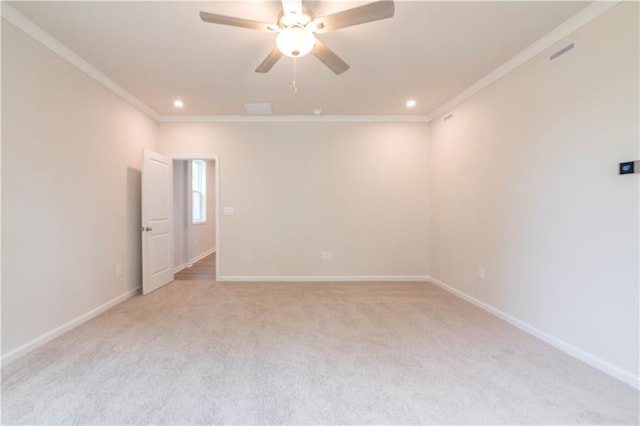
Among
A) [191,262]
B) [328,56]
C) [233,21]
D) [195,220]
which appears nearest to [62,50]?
[233,21]

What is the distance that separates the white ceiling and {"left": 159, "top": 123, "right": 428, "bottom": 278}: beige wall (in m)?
0.78

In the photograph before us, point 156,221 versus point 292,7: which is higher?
point 292,7

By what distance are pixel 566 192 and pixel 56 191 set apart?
4381mm

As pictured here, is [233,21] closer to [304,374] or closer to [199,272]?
[304,374]

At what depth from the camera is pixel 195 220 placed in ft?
22.1

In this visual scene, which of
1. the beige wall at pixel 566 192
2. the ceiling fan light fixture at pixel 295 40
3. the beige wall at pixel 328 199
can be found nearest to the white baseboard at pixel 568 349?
the beige wall at pixel 566 192

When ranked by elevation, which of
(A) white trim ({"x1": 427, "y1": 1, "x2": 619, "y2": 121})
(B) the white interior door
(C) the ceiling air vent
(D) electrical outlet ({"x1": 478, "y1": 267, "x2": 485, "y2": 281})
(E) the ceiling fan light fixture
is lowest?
(D) electrical outlet ({"x1": 478, "y1": 267, "x2": 485, "y2": 281})

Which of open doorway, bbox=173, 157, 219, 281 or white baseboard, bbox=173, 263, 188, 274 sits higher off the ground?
open doorway, bbox=173, 157, 219, 281

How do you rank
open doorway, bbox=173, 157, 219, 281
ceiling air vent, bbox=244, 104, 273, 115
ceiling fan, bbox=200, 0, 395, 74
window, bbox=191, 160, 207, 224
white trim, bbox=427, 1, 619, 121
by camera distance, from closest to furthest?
ceiling fan, bbox=200, 0, 395, 74, white trim, bbox=427, 1, 619, 121, ceiling air vent, bbox=244, 104, 273, 115, open doorway, bbox=173, 157, 219, 281, window, bbox=191, 160, 207, 224

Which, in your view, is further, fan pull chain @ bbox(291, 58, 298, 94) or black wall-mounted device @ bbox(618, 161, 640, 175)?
fan pull chain @ bbox(291, 58, 298, 94)

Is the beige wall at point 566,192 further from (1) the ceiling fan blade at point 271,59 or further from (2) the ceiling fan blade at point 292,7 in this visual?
(1) the ceiling fan blade at point 271,59

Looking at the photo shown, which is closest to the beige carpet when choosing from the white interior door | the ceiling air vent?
the white interior door

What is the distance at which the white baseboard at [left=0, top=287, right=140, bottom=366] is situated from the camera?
2.16m

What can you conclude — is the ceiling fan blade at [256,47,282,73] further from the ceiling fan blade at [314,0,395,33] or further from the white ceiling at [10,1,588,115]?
the ceiling fan blade at [314,0,395,33]
